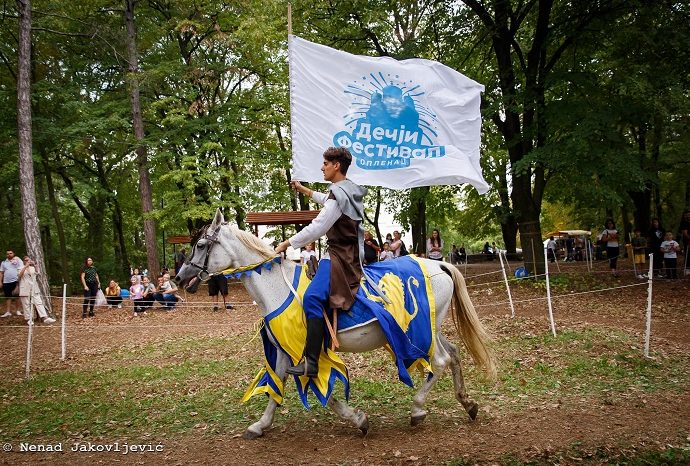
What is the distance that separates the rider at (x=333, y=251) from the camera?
5.16 m

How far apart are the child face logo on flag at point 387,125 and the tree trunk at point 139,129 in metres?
14.0

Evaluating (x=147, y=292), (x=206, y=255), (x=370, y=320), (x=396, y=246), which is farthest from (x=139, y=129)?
(x=370, y=320)

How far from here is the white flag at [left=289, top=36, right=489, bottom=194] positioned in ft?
24.2

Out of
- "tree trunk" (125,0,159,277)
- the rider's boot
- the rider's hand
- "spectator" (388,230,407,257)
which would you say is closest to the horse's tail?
the rider's boot

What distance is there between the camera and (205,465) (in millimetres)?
4906

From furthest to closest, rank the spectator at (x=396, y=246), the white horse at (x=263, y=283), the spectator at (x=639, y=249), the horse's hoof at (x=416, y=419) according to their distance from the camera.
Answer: the spectator at (x=639, y=249) → the spectator at (x=396, y=246) → the horse's hoof at (x=416, y=419) → the white horse at (x=263, y=283)

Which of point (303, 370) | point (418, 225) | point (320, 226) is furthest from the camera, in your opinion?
point (418, 225)

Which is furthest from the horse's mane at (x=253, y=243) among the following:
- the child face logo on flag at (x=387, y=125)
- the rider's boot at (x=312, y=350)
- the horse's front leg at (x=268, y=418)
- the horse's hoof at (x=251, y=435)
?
the child face logo on flag at (x=387, y=125)

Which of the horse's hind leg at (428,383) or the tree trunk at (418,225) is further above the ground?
the tree trunk at (418,225)

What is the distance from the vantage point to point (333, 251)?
529cm

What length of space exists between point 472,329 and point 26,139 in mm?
14694

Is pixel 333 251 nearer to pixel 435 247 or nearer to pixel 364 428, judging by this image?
pixel 364 428

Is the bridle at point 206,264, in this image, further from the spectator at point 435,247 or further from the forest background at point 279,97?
the forest background at point 279,97

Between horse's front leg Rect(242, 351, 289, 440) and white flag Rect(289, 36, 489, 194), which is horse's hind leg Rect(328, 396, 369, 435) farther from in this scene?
white flag Rect(289, 36, 489, 194)
